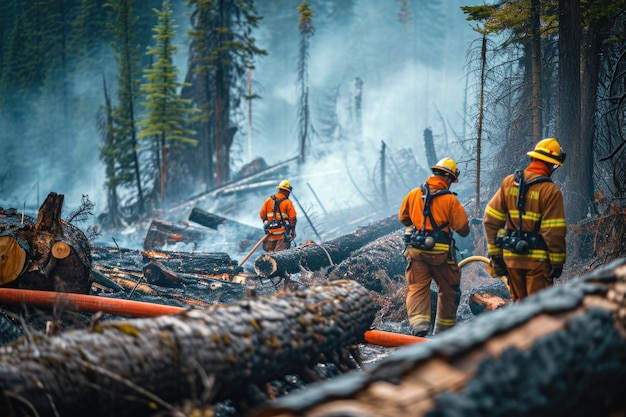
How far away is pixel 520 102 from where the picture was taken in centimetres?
1309

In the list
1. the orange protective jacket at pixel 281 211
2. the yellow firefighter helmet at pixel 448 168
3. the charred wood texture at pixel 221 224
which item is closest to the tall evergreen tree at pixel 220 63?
the charred wood texture at pixel 221 224

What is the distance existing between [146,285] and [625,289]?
23.7 ft

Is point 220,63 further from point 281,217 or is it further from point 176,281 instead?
point 176,281

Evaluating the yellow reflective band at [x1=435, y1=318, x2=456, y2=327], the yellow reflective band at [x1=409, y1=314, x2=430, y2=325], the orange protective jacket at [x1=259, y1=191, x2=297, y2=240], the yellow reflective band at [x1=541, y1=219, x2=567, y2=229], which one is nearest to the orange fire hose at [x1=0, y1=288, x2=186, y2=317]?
the yellow reflective band at [x1=409, y1=314, x2=430, y2=325]

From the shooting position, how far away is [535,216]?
6270 millimetres

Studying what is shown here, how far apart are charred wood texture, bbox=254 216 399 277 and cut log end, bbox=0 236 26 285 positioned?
14.7 feet

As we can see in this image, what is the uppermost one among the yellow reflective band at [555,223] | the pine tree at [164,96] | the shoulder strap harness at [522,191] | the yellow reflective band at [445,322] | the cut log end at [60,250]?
the pine tree at [164,96]

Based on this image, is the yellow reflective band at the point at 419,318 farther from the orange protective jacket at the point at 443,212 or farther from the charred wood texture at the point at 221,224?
the charred wood texture at the point at 221,224

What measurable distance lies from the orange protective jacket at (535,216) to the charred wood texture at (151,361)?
11.2 ft

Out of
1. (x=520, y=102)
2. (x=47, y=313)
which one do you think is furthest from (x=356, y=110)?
(x=47, y=313)

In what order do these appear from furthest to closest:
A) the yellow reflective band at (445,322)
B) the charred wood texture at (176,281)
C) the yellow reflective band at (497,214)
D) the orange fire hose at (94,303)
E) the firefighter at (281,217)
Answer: the firefighter at (281,217), the charred wood texture at (176,281), the yellow reflective band at (445,322), the yellow reflective band at (497,214), the orange fire hose at (94,303)

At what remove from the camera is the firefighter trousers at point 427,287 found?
7211 millimetres

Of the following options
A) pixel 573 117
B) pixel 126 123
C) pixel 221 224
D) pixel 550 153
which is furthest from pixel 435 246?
pixel 126 123

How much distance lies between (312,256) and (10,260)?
5929 mm
